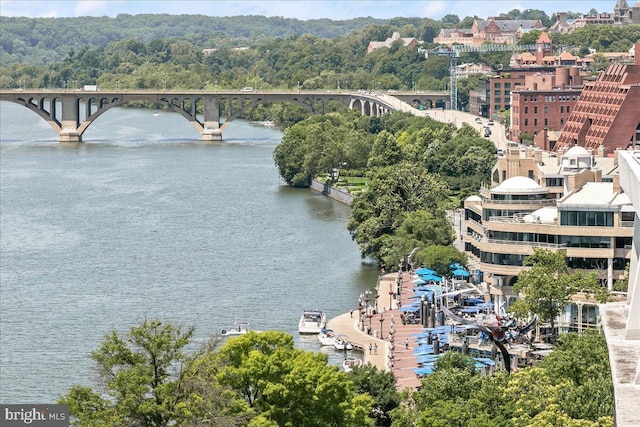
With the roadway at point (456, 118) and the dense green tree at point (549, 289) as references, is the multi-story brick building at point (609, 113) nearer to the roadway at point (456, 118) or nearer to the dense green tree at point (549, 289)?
the roadway at point (456, 118)

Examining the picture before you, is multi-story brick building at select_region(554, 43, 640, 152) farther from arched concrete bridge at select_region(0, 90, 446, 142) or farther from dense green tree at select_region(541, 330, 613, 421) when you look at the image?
dense green tree at select_region(541, 330, 613, 421)

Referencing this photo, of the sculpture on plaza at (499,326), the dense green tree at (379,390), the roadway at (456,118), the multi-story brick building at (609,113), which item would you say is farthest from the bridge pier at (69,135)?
the dense green tree at (379,390)

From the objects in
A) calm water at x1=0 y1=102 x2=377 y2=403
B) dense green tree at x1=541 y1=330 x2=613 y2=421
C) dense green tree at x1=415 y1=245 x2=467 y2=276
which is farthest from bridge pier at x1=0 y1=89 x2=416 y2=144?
dense green tree at x1=541 y1=330 x2=613 y2=421

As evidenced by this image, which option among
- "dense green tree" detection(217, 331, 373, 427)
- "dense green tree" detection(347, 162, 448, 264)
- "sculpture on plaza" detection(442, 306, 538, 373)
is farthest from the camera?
"dense green tree" detection(347, 162, 448, 264)

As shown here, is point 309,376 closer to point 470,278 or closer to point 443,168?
point 470,278

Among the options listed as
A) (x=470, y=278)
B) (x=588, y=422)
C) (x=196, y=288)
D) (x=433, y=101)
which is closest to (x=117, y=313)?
(x=196, y=288)

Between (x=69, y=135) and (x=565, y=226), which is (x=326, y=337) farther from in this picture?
(x=69, y=135)
